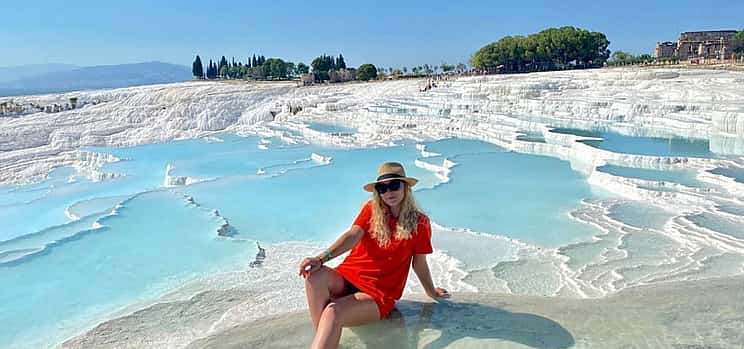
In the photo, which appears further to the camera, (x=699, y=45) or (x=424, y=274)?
(x=699, y=45)

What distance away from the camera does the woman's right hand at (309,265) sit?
2387 millimetres

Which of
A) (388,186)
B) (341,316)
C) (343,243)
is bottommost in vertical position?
(341,316)

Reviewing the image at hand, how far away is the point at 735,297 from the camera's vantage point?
3.13 metres

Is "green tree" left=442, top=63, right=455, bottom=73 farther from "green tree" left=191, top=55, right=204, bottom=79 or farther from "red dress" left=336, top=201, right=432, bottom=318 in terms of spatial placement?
"red dress" left=336, top=201, right=432, bottom=318

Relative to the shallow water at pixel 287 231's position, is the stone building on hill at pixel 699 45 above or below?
above

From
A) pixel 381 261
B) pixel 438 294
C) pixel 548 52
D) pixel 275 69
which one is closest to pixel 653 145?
pixel 438 294

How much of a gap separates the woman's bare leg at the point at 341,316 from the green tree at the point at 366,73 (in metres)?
42.8

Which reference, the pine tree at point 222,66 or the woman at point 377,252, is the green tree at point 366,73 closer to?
the pine tree at point 222,66

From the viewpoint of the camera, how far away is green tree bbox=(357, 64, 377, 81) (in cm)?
4491

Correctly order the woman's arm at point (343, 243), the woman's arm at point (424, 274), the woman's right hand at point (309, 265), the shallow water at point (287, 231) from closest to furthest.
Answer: the woman's right hand at point (309, 265)
the woman's arm at point (343, 243)
the woman's arm at point (424, 274)
the shallow water at point (287, 231)

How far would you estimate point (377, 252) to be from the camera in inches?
101

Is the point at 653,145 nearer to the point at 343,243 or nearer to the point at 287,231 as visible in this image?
the point at 287,231

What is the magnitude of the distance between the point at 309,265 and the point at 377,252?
333 mm

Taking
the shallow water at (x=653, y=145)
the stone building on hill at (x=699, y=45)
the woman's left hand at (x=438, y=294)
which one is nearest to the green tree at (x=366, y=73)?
the stone building on hill at (x=699, y=45)
